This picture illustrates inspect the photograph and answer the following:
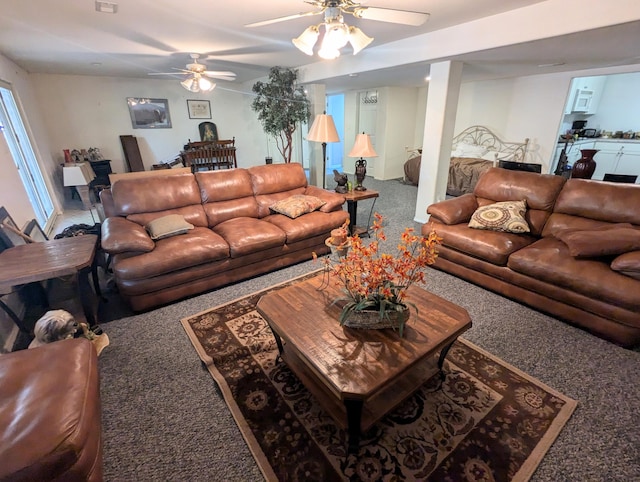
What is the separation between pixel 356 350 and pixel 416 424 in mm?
526

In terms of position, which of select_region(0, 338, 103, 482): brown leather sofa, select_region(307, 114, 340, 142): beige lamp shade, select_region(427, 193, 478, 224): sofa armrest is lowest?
select_region(0, 338, 103, 482): brown leather sofa

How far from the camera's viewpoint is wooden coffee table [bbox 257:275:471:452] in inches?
49.2

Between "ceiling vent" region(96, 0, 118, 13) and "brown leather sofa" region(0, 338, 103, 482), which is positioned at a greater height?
"ceiling vent" region(96, 0, 118, 13)

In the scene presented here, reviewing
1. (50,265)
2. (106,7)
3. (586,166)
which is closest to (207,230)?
(50,265)

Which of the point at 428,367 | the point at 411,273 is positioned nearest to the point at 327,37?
the point at 411,273

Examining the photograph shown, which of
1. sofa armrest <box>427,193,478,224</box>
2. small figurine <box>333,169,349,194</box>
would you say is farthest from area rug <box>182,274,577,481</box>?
small figurine <box>333,169,349,194</box>

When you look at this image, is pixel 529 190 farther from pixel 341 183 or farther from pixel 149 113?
pixel 149 113

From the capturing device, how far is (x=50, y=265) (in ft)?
6.25

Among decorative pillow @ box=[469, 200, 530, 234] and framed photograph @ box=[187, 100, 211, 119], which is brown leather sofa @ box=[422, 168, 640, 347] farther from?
framed photograph @ box=[187, 100, 211, 119]

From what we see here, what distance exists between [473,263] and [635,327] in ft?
3.44

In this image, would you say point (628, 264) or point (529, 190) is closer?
point (628, 264)

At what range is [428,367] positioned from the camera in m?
1.71

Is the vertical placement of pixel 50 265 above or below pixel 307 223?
above

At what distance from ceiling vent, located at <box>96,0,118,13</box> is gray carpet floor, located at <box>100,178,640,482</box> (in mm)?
2476
